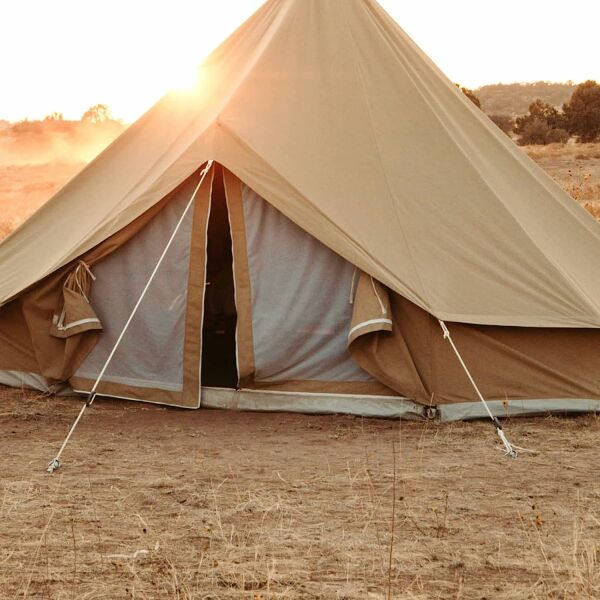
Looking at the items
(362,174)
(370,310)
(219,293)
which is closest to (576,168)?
(219,293)

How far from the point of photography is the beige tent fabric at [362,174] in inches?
246

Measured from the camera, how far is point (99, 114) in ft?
140

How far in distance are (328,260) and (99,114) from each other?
3792 cm

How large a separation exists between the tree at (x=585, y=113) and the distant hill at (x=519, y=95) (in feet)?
108

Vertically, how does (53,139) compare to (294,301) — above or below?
below

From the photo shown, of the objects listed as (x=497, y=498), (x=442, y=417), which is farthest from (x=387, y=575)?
(x=442, y=417)

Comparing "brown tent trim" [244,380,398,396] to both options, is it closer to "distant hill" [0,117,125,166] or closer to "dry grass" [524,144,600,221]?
"dry grass" [524,144,600,221]

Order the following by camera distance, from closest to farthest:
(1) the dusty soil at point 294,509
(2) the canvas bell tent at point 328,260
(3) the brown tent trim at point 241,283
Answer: (1) the dusty soil at point 294,509 → (2) the canvas bell tent at point 328,260 → (3) the brown tent trim at point 241,283

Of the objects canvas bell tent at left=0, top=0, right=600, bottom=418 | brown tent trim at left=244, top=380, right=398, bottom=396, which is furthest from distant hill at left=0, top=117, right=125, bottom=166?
brown tent trim at left=244, top=380, right=398, bottom=396

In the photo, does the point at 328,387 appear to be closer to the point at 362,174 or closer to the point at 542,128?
the point at 362,174

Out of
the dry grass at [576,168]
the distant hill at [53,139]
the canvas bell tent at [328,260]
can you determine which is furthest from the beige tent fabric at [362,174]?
the distant hill at [53,139]

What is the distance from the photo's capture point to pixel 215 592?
356 centimetres

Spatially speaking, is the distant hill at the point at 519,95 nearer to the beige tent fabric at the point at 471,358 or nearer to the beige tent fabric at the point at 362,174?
the beige tent fabric at the point at 362,174

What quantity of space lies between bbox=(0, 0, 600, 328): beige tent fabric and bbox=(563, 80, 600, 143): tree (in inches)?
821
